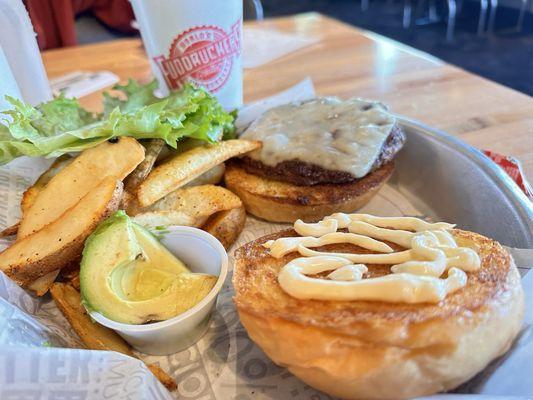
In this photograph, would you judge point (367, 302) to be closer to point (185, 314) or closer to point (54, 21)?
point (185, 314)

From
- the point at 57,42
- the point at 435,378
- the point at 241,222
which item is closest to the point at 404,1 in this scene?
the point at 57,42

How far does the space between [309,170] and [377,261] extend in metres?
0.57

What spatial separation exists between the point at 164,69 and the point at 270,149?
2.14 ft

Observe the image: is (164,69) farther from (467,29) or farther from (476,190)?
(467,29)

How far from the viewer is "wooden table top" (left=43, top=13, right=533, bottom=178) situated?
204 centimetres

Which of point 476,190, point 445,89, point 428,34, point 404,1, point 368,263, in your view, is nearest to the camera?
point 368,263

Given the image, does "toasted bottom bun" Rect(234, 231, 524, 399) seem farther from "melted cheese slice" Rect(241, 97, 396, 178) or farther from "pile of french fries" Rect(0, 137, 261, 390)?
"melted cheese slice" Rect(241, 97, 396, 178)

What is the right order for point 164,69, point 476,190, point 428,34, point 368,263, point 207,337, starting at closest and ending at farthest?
point 368,263 → point 207,337 → point 476,190 → point 164,69 → point 428,34

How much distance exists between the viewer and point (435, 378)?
3.01 feet

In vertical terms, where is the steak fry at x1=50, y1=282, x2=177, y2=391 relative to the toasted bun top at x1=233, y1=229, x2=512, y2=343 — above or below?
below

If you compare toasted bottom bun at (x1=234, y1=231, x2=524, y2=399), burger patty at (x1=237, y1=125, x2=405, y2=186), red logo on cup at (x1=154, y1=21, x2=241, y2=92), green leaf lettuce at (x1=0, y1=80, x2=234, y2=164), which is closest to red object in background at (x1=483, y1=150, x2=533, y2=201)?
burger patty at (x1=237, y1=125, x2=405, y2=186)

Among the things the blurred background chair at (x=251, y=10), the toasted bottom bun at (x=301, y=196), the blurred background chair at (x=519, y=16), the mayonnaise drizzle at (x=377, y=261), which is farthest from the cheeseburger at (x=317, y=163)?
the blurred background chair at (x=519, y=16)

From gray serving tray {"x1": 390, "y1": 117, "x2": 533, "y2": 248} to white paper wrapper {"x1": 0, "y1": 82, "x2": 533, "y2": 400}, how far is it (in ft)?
0.60

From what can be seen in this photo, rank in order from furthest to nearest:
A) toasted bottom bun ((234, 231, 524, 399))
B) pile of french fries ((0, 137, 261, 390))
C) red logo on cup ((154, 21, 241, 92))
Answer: red logo on cup ((154, 21, 241, 92))
pile of french fries ((0, 137, 261, 390))
toasted bottom bun ((234, 231, 524, 399))
